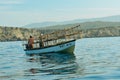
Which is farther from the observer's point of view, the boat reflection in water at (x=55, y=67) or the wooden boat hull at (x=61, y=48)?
the wooden boat hull at (x=61, y=48)

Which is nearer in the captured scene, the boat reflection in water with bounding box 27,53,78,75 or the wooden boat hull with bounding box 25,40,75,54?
the boat reflection in water with bounding box 27,53,78,75

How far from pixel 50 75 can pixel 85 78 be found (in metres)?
3.55

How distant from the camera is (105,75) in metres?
26.5

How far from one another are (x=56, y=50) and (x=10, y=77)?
102ft

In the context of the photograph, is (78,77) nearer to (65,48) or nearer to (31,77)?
(31,77)

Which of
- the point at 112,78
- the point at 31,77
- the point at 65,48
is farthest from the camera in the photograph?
the point at 65,48

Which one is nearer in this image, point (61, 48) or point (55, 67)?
point (55, 67)

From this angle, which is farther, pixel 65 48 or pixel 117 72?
pixel 65 48

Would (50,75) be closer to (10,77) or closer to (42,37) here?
(10,77)

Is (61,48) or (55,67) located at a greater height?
(55,67)

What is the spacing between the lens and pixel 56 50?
5838cm

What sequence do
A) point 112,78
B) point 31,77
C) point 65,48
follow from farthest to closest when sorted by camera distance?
1. point 65,48
2. point 31,77
3. point 112,78

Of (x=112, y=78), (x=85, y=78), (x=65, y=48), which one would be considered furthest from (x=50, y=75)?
(x=65, y=48)

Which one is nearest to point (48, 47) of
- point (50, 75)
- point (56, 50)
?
point (56, 50)
